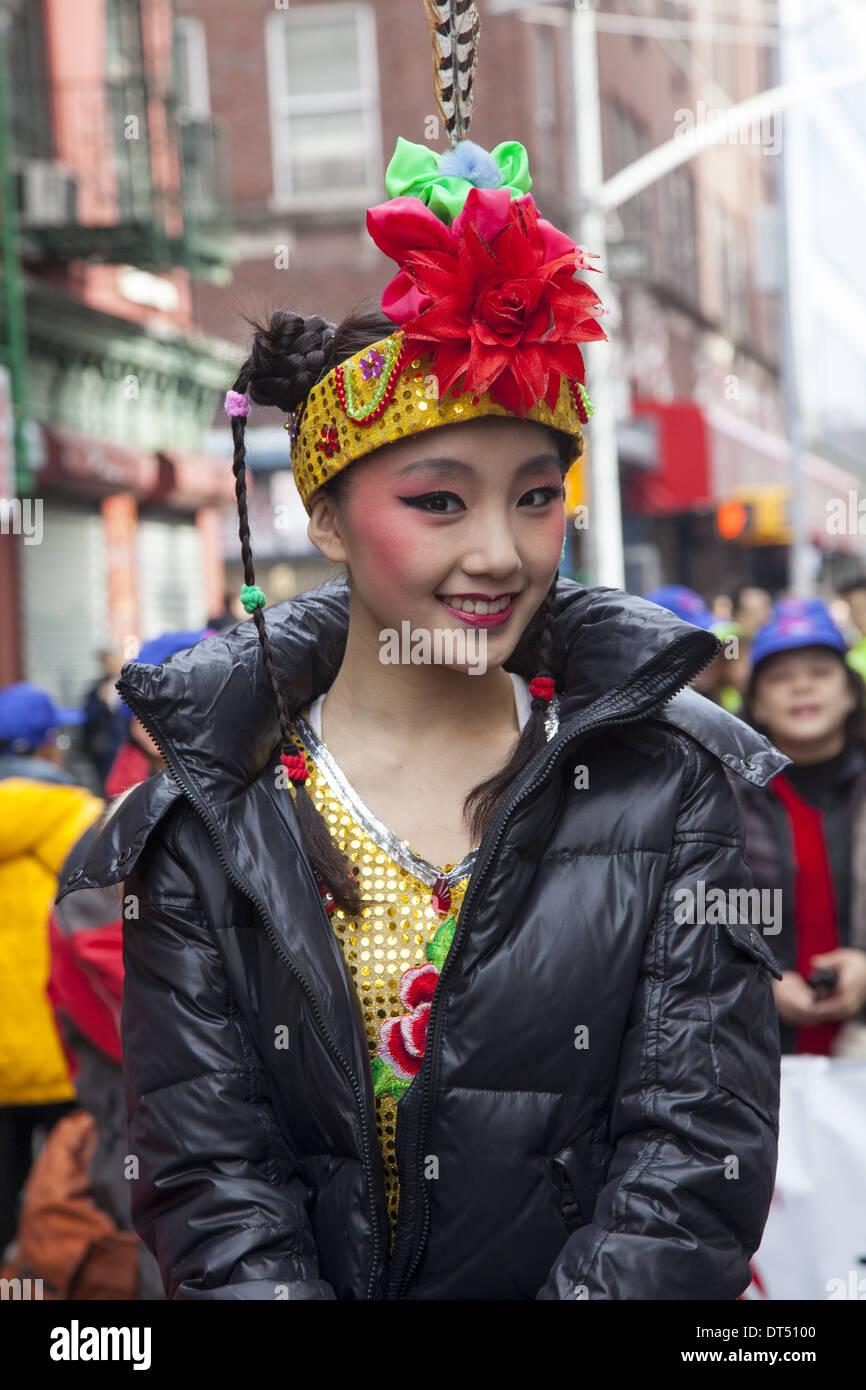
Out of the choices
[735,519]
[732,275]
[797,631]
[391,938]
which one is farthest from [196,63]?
[391,938]

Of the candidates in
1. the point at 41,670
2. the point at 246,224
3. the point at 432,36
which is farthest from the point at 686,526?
the point at 432,36

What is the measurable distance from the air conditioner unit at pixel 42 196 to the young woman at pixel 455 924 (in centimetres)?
1370

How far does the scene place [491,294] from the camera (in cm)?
212

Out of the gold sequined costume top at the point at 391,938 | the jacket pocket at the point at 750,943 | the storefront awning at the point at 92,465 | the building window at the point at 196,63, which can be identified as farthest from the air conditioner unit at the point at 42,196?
the jacket pocket at the point at 750,943

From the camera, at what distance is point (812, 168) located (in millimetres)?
42594

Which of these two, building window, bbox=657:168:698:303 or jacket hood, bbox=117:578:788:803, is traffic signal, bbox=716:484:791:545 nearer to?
building window, bbox=657:168:698:303

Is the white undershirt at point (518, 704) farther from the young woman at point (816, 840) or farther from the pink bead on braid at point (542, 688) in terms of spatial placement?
the young woman at point (816, 840)

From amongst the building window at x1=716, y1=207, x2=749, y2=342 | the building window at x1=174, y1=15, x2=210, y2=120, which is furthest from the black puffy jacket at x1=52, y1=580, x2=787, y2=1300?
the building window at x1=716, y1=207, x2=749, y2=342

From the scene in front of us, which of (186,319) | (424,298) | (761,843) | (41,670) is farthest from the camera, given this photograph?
(186,319)

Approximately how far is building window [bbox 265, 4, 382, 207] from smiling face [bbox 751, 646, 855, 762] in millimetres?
19436

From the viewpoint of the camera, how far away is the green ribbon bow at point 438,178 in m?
2.21

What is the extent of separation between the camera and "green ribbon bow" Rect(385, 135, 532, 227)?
2209 millimetres
